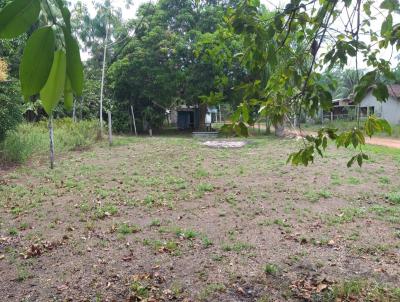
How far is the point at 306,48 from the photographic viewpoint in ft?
6.70

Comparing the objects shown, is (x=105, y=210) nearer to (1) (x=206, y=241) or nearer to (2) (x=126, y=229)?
(2) (x=126, y=229)

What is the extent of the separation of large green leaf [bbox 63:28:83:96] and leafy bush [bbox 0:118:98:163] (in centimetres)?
851

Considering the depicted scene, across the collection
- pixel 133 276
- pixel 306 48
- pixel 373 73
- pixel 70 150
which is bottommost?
pixel 133 276

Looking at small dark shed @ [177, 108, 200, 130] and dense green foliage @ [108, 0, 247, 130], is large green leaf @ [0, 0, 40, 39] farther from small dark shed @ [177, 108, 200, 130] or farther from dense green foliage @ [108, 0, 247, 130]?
small dark shed @ [177, 108, 200, 130]

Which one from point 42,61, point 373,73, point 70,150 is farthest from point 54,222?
point 70,150

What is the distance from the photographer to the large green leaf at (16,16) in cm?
37

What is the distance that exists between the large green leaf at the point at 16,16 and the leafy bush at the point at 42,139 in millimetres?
8535

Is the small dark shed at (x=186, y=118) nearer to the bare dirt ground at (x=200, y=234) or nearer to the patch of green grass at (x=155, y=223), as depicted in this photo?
the bare dirt ground at (x=200, y=234)


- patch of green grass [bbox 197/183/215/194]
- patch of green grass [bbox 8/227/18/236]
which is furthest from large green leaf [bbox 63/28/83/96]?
patch of green grass [bbox 197/183/215/194]

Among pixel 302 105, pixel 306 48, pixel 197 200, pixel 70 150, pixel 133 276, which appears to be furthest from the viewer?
pixel 70 150

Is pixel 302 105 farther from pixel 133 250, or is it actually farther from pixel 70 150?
pixel 70 150

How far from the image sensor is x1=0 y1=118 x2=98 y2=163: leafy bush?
319 inches

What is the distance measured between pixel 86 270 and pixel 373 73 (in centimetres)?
289

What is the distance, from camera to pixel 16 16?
374 millimetres
